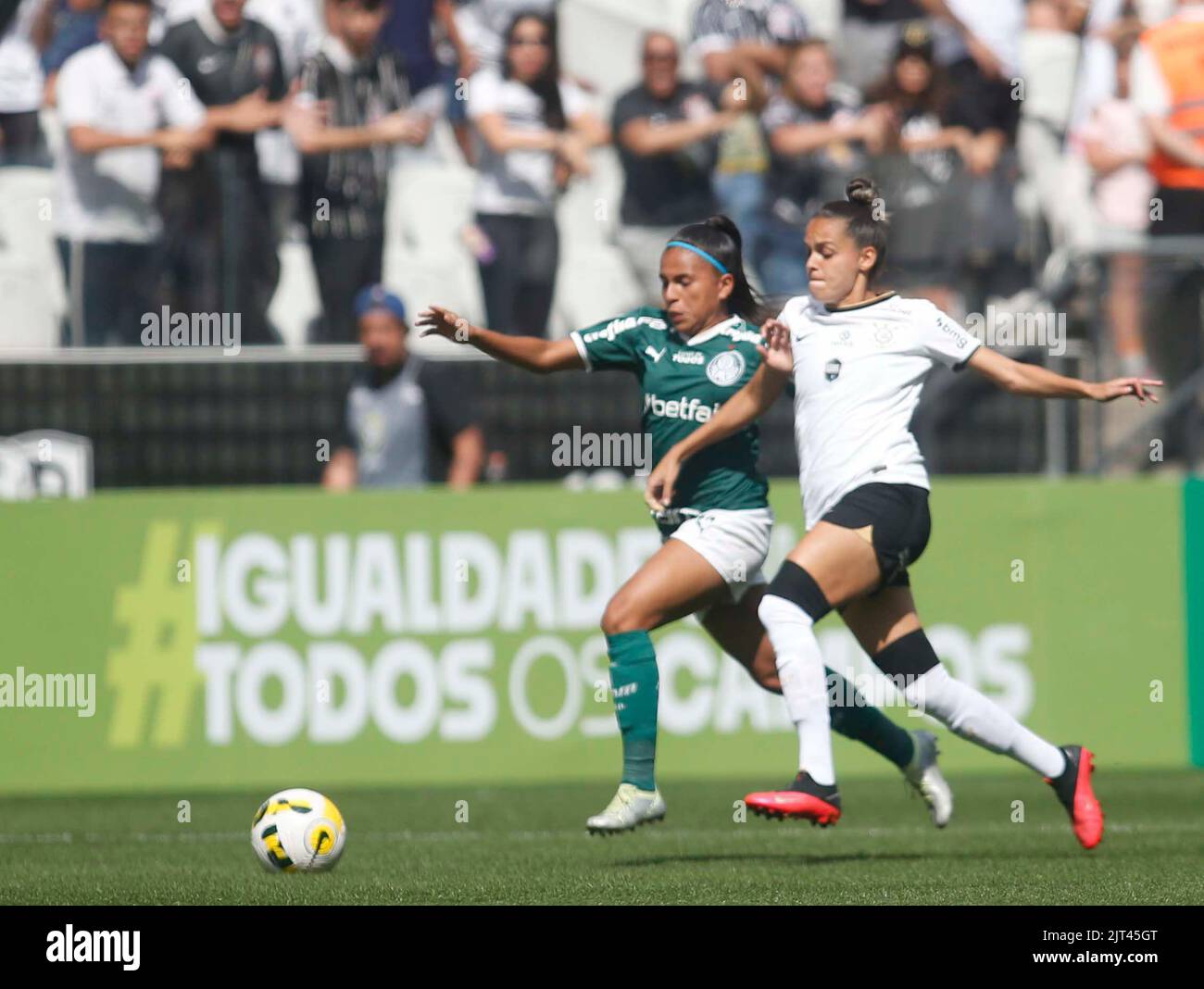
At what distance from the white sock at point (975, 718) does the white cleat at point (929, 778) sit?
56 centimetres

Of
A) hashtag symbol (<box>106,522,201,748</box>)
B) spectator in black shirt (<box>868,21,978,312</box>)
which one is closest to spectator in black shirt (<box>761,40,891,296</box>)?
spectator in black shirt (<box>868,21,978,312</box>)

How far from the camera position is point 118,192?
13023 mm

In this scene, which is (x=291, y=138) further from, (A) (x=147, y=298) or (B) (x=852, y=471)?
(B) (x=852, y=471)

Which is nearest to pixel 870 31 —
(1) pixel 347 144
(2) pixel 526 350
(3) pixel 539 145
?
(3) pixel 539 145

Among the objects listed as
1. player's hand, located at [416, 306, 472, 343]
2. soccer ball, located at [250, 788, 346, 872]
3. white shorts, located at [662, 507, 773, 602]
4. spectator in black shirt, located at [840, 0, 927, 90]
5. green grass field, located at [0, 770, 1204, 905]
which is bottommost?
green grass field, located at [0, 770, 1204, 905]

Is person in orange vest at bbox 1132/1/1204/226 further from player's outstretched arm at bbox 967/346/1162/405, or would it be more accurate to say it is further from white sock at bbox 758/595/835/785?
white sock at bbox 758/595/835/785

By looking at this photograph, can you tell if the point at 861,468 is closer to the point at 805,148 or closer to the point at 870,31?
the point at 805,148

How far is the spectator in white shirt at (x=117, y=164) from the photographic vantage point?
1290 cm

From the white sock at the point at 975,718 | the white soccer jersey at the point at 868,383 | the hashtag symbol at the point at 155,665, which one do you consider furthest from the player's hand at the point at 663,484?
the hashtag symbol at the point at 155,665

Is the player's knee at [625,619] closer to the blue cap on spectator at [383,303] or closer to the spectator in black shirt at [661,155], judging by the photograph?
the blue cap on spectator at [383,303]

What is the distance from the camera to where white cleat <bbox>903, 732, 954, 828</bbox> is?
333 inches

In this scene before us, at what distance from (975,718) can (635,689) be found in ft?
4.19

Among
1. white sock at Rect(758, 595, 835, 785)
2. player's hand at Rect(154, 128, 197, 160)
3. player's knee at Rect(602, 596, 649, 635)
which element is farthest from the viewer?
player's hand at Rect(154, 128, 197, 160)
